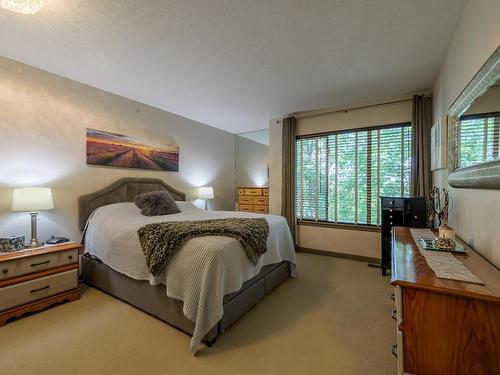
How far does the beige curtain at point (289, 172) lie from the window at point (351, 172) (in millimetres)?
174

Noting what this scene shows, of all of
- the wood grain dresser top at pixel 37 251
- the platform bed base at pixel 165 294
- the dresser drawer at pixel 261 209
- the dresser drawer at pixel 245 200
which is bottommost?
the platform bed base at pixel 165 294

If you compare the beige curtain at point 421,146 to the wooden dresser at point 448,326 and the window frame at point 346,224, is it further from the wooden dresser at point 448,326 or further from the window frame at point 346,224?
the wooden dresser at point 448,326

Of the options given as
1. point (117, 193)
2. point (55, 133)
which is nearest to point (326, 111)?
point (117, 193)

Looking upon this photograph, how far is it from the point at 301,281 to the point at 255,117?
3054 mm

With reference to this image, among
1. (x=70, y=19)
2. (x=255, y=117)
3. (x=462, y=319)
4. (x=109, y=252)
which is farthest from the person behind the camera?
(x=255, y=117)

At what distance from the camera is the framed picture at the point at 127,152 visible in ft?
10.5

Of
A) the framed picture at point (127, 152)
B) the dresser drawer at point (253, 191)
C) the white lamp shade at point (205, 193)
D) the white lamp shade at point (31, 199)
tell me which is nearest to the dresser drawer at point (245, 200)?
the dresser drawer at point (253, 191)

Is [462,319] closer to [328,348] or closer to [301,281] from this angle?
[328,348]

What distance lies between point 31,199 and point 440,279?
11.1 feet

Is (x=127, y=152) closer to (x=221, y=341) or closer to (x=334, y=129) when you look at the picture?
(x=221, y=341)

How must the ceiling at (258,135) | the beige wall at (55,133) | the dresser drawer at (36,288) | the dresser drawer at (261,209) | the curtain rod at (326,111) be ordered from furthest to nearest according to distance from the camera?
the ceiling at (258,135), the dresser drawer at (261,209), the curtain rod at (326,111), the beige wall at (55,133), the dresser drawer at (36,288)

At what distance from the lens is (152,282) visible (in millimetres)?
1971

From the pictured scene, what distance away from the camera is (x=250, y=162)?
20.5ft

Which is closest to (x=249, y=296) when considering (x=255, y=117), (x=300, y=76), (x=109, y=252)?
(x=109, y=252)
